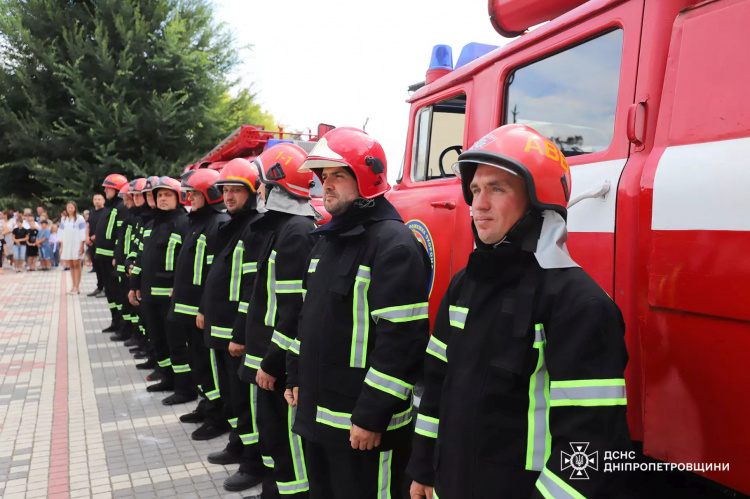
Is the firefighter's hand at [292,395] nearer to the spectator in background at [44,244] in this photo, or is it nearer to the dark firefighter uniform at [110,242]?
the dark firefighter uniform at [110,242]

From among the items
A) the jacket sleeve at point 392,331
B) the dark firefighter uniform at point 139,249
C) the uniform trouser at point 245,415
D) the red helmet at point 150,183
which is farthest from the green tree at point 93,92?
the jacket sleeve at point 392,331

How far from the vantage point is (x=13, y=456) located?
447 cm

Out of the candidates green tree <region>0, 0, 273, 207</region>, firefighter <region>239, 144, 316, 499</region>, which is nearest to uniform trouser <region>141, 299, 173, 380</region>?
firefighter <region>239, 144, 316, 499</region>

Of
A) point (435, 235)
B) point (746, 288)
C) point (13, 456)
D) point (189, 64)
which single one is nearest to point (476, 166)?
point (746, 288)

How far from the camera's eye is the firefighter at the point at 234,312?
154 inches

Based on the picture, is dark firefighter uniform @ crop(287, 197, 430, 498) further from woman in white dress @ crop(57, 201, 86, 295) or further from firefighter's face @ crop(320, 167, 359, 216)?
woman in white dress @ crop(57, 201, 86, 295)

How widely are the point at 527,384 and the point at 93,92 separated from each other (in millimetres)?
22617

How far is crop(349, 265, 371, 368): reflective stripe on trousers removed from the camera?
8.04ft

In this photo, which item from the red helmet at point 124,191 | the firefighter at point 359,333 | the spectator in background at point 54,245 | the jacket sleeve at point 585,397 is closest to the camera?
the jacket sleeve at point 585,397

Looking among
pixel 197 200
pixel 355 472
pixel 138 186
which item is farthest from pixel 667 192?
pixel 138 186

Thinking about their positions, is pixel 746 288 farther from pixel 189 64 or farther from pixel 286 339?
pixel 189 64

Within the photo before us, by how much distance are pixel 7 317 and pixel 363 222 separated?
33.4 ft

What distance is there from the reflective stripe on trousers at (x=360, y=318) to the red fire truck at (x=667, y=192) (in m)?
0.86

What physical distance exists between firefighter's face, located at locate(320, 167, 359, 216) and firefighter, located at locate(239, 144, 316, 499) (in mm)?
553
